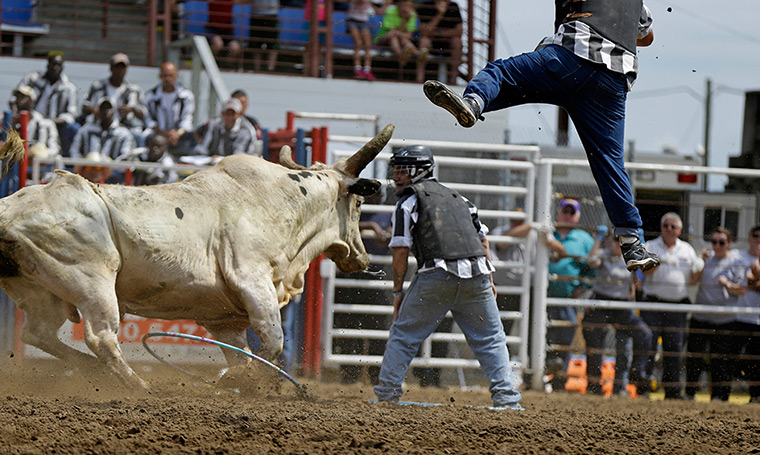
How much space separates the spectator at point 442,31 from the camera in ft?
44.5

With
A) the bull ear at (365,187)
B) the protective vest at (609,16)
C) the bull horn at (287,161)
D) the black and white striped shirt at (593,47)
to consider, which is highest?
the protective vest at (609,16)

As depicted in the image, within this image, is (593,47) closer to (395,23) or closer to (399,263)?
(399,263)

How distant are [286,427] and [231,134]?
247 inches

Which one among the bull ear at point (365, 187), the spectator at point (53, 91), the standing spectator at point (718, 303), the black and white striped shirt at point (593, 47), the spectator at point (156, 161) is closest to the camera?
the black and white striped shirt at point (593, 47)

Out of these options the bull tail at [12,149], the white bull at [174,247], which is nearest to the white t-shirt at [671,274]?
the white bull at [174,247]

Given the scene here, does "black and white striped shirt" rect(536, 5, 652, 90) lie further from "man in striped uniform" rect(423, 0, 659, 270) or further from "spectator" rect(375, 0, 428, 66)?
"spectator" rect(375, 0, 428, 66)

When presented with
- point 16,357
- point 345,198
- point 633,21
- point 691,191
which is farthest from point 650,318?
point 16,357

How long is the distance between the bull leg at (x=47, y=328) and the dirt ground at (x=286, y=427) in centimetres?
17

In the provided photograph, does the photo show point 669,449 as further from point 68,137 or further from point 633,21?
point 68,137

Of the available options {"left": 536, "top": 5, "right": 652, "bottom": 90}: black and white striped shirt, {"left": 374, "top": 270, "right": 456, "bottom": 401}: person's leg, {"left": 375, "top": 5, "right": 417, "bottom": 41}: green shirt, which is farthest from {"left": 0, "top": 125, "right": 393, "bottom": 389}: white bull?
{"left": 375, "top": 5, "right": 417, "bottom": 41}: green shirt

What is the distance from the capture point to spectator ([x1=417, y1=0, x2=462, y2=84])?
534 inches

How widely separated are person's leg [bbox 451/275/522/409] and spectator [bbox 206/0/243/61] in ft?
25.3

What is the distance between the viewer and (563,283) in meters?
10.2

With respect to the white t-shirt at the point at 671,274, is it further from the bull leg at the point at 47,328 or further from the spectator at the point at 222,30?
the spectator at the point at 222,30
